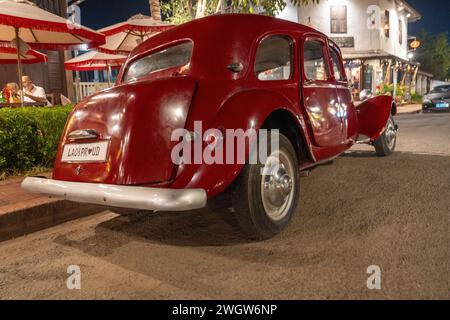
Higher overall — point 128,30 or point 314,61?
point 128,30

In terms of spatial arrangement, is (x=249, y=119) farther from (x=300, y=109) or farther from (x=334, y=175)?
(x=334, y=175)

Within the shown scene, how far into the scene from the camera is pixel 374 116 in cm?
561

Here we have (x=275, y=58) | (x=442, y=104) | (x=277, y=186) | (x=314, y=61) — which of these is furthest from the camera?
(x=442, y=104)

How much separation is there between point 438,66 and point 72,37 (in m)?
47.3

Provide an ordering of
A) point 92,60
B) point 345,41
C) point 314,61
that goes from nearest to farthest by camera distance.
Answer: point 314,61 → point 92,60 → point 345,41

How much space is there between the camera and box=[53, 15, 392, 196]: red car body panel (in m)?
2.65

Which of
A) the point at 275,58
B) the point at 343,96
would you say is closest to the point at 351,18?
the point at 343,96

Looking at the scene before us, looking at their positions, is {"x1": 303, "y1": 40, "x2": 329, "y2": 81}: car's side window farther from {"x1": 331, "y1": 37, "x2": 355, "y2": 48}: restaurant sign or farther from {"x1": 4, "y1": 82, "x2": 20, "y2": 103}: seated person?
{"x1": 331, "y1": 37, "x2": 355, "y2": 48}: restaurant sign

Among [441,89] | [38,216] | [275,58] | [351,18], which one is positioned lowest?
[38,216]

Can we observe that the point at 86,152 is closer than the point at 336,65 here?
Yes

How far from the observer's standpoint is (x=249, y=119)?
2.78 m

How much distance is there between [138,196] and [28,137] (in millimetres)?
3252

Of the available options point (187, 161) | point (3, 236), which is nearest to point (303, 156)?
point (187, 161)

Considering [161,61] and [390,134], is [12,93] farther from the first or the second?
[390,134]
